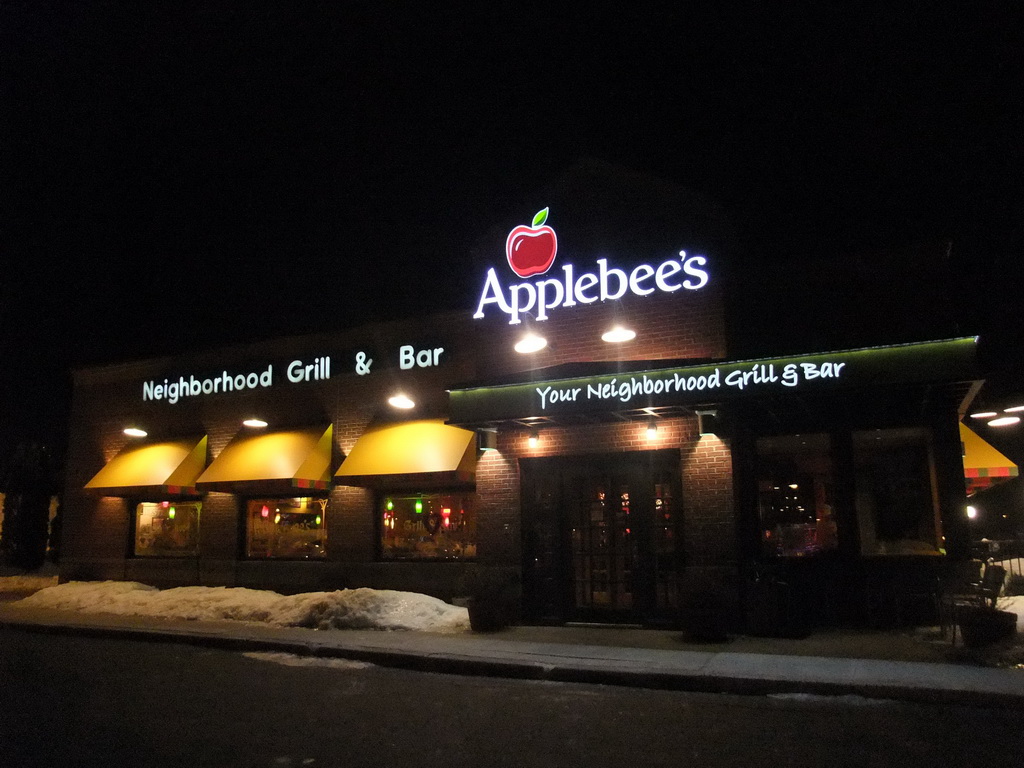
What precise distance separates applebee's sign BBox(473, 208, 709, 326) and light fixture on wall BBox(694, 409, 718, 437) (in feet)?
6.75

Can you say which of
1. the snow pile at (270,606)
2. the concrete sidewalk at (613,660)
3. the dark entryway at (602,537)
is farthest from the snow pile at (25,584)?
the dark entryway at (602,537)

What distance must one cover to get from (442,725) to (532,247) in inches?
352

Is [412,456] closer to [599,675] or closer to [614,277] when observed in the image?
[614,277]

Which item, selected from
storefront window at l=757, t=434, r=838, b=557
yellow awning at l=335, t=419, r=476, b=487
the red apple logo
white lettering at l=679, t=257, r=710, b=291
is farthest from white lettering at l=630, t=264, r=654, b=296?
yellow awning at l=335, t=419, r=476, b=487

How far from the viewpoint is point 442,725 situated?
755 cm

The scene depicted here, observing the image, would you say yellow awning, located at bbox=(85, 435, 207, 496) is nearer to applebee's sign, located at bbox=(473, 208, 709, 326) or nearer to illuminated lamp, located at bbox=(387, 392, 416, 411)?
illuminated lamp, located at bbox=(387, 392, 416, 411)

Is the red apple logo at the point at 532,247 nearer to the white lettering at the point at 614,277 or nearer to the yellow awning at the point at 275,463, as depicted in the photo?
the white lettering at the point at 614,277

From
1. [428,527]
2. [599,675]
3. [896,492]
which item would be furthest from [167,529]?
[896,492]

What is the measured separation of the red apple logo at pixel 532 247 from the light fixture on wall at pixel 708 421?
386cm

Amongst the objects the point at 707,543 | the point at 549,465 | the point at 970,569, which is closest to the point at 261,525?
the point at 549,465

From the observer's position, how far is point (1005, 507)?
2516cm

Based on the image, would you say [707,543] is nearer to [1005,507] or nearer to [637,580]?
[637,580]

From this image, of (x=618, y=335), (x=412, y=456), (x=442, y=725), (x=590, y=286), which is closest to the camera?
(x=442, y=725)

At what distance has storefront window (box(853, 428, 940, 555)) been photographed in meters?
12.2
